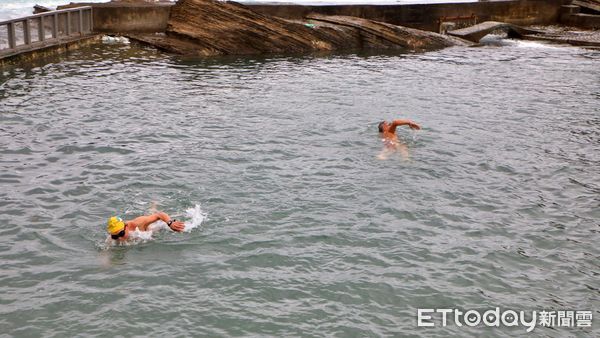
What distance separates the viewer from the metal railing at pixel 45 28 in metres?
23.9

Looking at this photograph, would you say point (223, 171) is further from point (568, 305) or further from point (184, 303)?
point (568, 305)

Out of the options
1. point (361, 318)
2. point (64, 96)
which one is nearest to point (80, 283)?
point (361, 318)

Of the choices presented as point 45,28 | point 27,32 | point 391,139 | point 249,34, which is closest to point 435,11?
point 249,34

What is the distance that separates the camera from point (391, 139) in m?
16.9

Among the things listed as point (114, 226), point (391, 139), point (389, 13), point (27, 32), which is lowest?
point (114, 226)

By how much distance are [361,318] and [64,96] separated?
15229 mm

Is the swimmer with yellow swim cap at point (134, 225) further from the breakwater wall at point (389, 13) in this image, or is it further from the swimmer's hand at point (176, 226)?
the breakwater wall at point (389, 13)

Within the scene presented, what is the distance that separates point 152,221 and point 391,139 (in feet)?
26.0

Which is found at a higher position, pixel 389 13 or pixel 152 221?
pixel 389 13

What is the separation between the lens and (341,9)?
33938 mm
